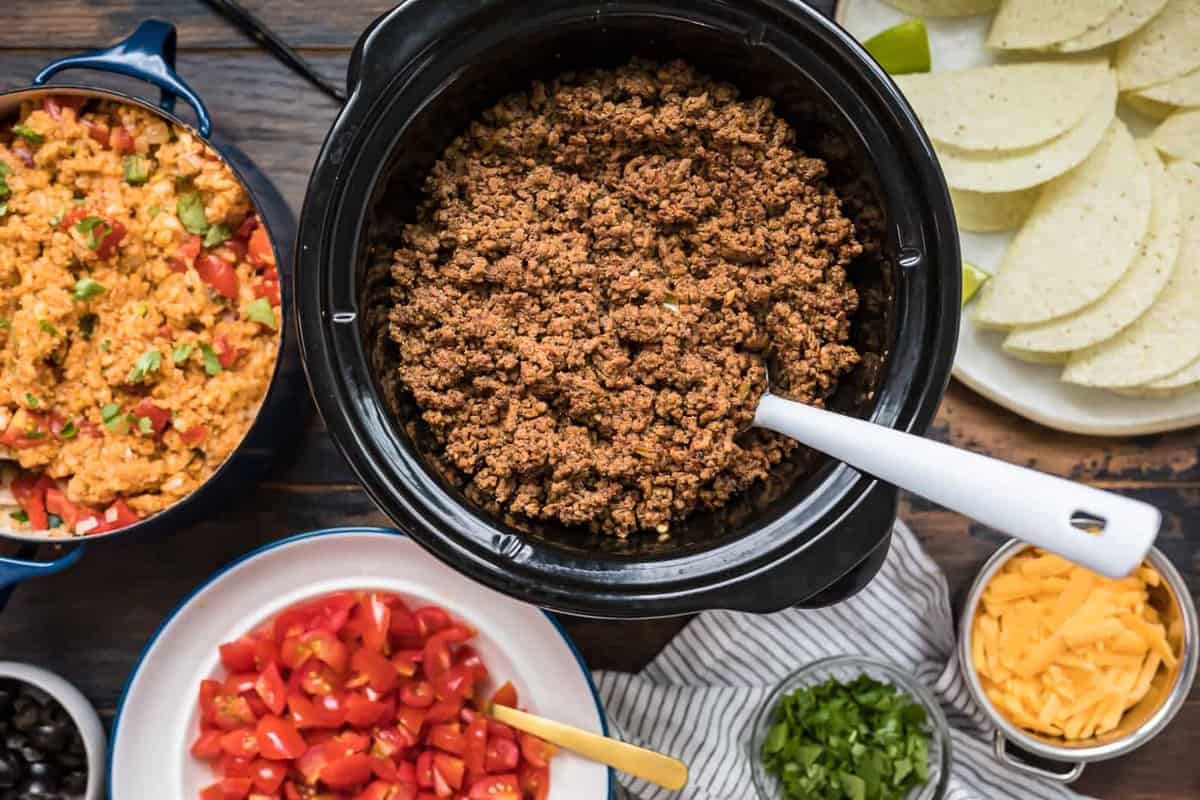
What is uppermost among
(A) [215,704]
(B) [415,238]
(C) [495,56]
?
(C) [495,56]

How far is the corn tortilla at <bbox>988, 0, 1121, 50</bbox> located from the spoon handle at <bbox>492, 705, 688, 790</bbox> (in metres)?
1.42

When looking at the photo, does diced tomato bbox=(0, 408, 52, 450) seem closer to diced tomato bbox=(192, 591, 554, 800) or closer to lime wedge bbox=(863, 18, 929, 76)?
diced tomato bbox=(192, 591, 554, 800)

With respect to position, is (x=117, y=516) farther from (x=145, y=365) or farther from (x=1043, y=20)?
(x=1043, y=20)

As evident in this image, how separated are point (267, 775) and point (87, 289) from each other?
0.93m

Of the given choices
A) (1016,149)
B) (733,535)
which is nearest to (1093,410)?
(1016,149)

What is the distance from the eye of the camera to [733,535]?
1.47 m

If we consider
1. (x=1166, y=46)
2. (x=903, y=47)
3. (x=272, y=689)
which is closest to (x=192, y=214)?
(x=272, y=689)

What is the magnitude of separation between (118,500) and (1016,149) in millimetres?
1667

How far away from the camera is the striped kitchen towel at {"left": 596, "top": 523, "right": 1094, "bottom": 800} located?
6.66ft

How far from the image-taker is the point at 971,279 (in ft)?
6.40

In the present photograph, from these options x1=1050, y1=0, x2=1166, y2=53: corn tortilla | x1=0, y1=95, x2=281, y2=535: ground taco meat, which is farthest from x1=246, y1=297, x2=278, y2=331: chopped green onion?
x1=1050, y1=0, x2=1166, y2=53: corn tortilla

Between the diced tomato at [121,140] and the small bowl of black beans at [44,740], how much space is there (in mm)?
989

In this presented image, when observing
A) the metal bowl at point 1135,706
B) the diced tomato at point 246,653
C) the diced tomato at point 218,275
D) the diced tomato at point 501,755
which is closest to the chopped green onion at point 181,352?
the diced tomato at point 218,275

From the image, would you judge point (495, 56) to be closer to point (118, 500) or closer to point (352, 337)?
point (352, 337)
